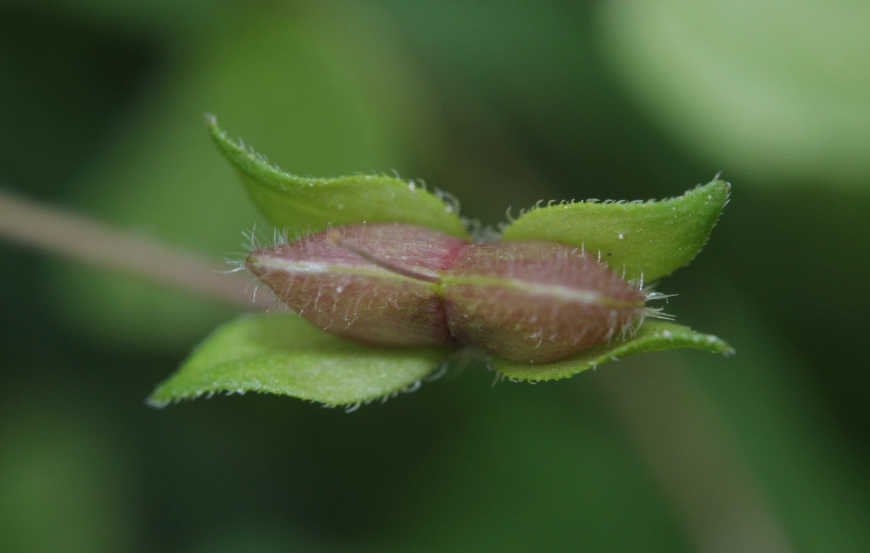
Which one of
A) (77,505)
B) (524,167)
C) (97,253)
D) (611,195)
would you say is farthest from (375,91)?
(77,505)

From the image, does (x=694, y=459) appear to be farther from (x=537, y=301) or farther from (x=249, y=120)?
(x=249, y=120)

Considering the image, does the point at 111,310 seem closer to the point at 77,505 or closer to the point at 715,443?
the point at 77,505

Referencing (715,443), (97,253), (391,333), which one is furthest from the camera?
(715,443)

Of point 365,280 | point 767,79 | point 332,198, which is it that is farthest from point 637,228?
point 767,79

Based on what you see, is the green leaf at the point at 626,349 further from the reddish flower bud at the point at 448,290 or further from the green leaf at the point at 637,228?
the green leaf at the point at 637,228

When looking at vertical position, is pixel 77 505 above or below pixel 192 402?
below

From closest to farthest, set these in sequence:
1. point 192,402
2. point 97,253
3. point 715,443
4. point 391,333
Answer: point 391,333 → point 97,253 → point 715,443 → point 192,402

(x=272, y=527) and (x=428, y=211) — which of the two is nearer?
(x=428, y=211)
